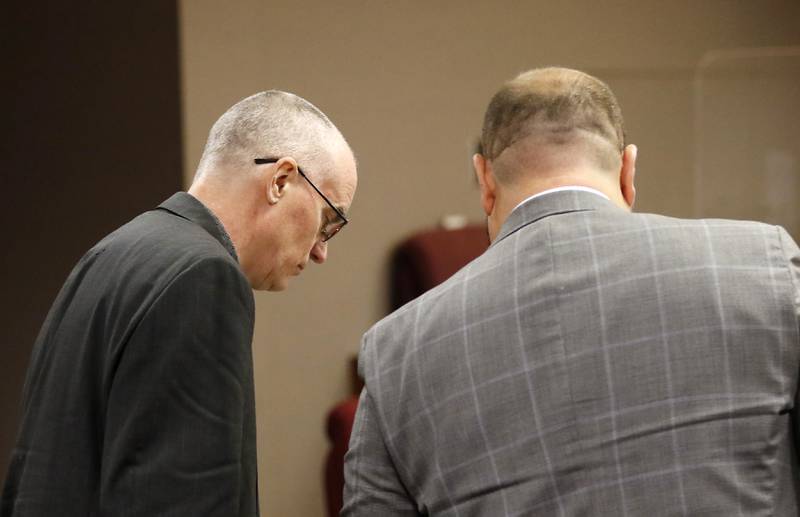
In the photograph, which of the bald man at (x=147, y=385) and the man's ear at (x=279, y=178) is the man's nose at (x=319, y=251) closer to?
the man's ear at (x=279, y=178)

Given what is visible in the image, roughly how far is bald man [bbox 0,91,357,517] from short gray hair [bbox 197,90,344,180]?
0.15m

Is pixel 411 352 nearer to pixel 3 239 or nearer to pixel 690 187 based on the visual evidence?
pixel 3 239

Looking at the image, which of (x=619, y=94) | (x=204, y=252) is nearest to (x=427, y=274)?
(x=619, y=94)

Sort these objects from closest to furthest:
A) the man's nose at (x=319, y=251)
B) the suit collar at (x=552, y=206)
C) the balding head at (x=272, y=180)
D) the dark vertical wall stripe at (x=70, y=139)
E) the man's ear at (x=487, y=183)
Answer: the suit collar at (x=552, y=206) < the man's ear at (x=487, y=183) < the balding head at (x=272, y=180) < the man's nose at (x=319, y=251) < the dark vertical wall stripe at (x=70, y=139)

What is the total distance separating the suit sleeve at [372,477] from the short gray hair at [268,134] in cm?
45

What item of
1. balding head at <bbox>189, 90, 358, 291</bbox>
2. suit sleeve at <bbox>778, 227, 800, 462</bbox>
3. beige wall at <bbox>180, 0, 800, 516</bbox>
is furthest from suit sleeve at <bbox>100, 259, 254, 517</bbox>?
beige wall at <bbox>180, 0, 800, 516</bbox>

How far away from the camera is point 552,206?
1.62 m

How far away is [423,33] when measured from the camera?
16.0ft

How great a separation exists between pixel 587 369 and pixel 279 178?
64 centimetres

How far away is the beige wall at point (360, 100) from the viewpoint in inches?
170

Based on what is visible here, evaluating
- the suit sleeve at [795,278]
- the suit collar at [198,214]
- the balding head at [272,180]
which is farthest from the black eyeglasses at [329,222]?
the suit sleeve at [795,278]

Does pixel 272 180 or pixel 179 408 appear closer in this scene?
pixel 179 408

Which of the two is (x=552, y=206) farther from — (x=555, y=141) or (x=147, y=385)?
(x=147, y=385)

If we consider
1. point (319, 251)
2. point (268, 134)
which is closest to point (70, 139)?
point (319, 251)
